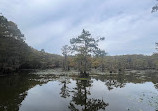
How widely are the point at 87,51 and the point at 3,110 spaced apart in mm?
→ 37881

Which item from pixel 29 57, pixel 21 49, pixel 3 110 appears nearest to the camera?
pixel 3 110

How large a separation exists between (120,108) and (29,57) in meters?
57.6

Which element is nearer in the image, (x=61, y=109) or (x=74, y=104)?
(x=61, y=109)

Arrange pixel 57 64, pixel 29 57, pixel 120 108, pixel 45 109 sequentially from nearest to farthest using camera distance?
pixel 45 109 → pixel 120 108 → pixel 29 57 → pixel 57 64

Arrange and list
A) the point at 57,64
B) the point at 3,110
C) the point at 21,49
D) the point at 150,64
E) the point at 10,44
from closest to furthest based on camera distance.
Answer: the point at 3,110 < the point at 10,44 < the point at 21,49 < the point at 57,64 < the point at 150,64

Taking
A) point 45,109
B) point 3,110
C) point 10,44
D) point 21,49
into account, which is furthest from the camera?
point 21,49

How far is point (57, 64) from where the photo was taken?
123 metres

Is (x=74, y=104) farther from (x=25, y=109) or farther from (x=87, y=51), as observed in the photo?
(x=87, y=51)

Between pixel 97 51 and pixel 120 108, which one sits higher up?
pixel 97 51

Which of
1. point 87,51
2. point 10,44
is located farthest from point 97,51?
point 10,44

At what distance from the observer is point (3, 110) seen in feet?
40.1

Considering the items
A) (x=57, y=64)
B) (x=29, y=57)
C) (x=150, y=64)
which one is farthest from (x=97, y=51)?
(x=150, y=64)

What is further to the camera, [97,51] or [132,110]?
[97,51]

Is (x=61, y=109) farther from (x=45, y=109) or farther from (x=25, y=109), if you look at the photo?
(x=25, y=109)
